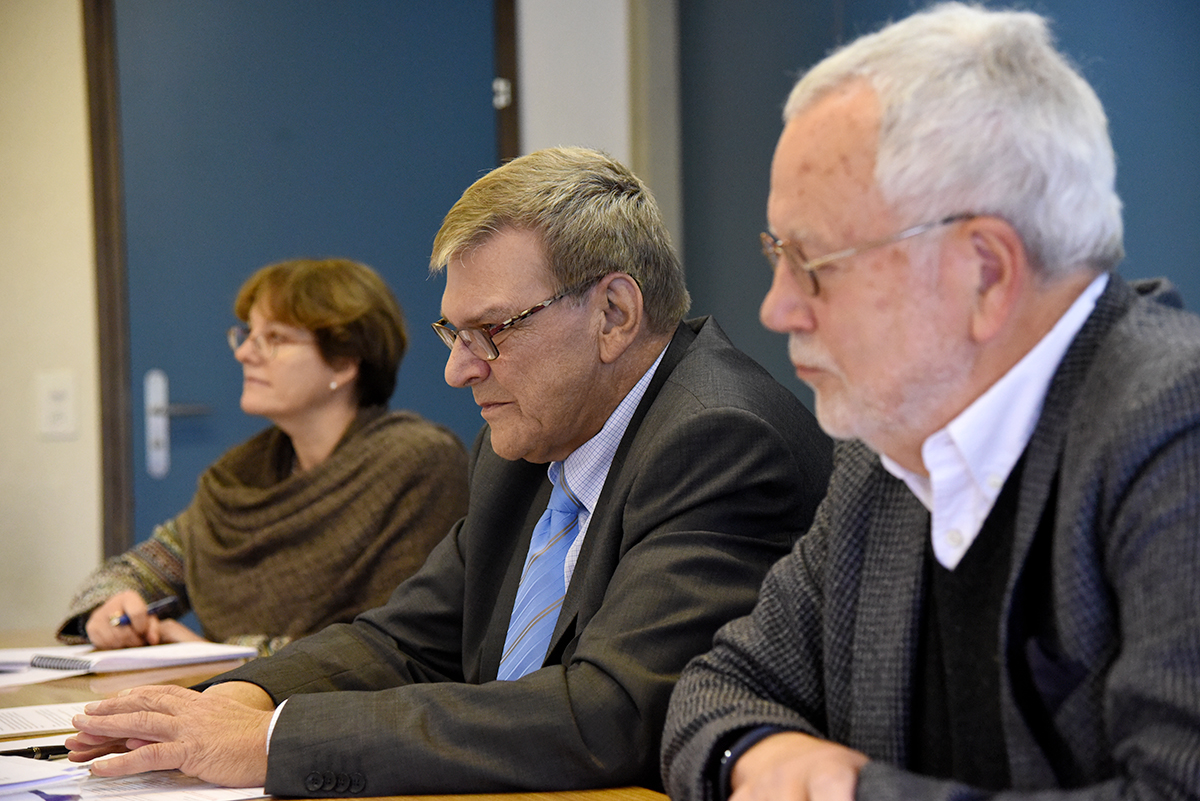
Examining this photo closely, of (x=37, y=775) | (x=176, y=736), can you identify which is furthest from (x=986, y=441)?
(x=37, y=775)

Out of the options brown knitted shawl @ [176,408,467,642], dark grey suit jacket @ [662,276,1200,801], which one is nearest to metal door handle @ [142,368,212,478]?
brown knitted shawl @ [176,408,467,642]

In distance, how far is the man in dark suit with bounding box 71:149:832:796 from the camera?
1.19 metres

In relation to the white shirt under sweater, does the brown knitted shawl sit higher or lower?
lower

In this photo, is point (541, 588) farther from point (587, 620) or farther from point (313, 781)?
point (313, 781)

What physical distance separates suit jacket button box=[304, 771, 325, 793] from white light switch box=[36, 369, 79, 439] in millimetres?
2895

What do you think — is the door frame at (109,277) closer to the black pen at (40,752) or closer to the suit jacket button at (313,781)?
the black pen at (40,752)

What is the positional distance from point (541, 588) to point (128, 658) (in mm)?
846

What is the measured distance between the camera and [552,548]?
164 cm

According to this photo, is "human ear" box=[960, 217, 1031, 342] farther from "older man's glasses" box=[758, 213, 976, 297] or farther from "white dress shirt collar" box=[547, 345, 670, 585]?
"white dress shirt collar" box=[547, 345, 670, 585]

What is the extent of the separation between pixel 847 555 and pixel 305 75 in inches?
131

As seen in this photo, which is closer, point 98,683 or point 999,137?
point 999,137

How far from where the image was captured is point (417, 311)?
409 centimetres

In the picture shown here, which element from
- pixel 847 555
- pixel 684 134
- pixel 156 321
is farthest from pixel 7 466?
pixel 847 555

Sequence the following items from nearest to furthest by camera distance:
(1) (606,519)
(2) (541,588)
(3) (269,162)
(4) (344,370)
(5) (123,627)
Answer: (1) (606,519)
(2) (541,588)
(5) (123,627)
(4) (344,370)
(3) (269,162)
